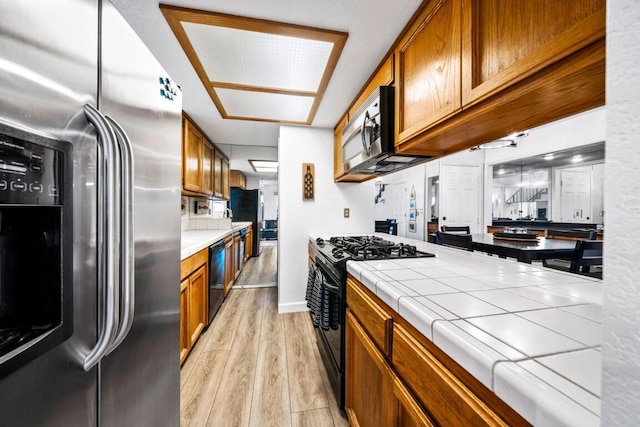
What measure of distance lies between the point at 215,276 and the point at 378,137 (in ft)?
6.79

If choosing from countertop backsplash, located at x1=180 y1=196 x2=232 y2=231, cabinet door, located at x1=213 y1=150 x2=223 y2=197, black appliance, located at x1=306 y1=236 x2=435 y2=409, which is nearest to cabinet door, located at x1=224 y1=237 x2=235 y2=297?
countertop backsplash, located at x1=180 y1=196 x2=232 y2=231

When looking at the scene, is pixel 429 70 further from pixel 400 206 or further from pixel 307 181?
pixel 400 206

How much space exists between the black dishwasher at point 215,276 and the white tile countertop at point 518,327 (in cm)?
177

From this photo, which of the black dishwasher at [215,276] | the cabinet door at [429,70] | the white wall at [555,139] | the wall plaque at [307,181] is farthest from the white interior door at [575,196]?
the black dishwasher at [215,276]

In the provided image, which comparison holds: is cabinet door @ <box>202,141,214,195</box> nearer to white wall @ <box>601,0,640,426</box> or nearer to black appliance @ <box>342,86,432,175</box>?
black appliance @ <box>342,86,432,175</box>

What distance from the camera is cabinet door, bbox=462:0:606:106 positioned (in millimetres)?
613

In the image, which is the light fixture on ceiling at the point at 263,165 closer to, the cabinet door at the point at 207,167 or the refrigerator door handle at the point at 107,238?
the cabinet door at the point at 207,167

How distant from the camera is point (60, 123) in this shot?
→ 1.76 ft

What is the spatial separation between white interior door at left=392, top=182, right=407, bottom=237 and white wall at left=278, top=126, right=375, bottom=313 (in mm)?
3836

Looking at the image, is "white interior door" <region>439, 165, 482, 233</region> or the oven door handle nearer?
the oven door handle

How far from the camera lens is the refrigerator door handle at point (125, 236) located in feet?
2.08

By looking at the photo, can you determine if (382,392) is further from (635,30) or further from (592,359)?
(635,30)

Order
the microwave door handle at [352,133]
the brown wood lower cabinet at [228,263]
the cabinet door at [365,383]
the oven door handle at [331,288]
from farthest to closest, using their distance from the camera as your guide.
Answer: the brown wood lower cabinet at [228,263] → the microwave door handle at [352,133] → the oven door handle at [331,288] → the cabinet door at [365,383]

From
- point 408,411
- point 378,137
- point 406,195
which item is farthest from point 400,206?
point 408,411
